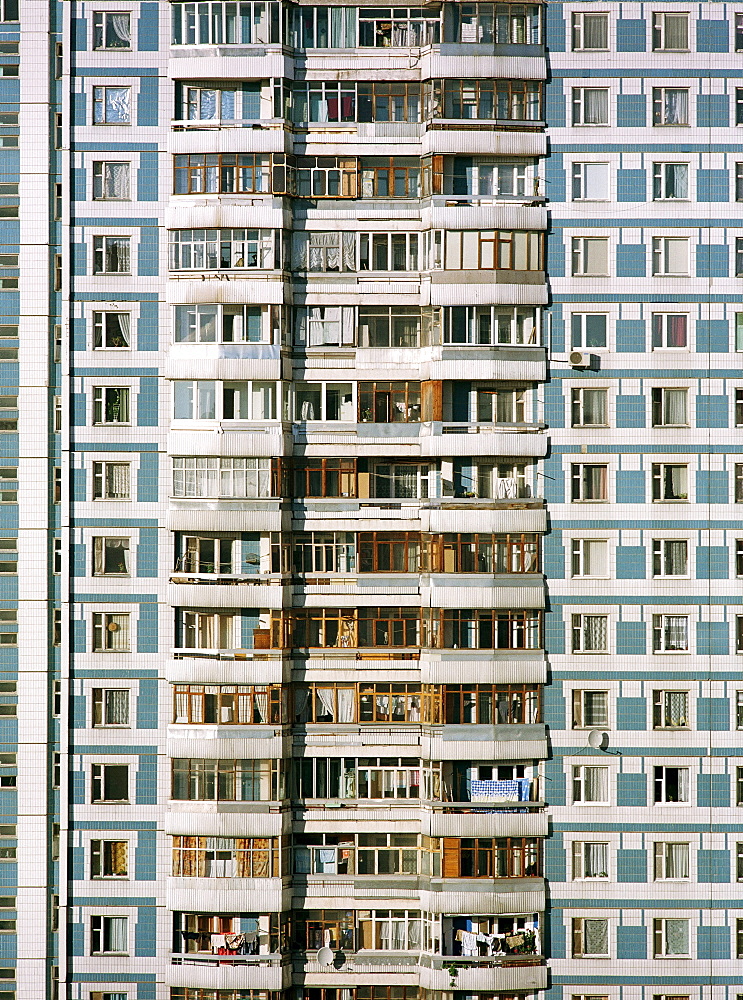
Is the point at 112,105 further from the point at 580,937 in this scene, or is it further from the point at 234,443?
the point at 580,937

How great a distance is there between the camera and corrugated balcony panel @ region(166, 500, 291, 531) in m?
23.1

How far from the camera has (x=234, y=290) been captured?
2328 cm

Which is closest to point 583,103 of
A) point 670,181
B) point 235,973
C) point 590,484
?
point 670,181

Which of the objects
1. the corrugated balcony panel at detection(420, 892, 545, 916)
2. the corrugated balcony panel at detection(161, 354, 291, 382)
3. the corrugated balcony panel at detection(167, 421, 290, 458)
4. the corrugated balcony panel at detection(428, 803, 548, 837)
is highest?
the corrugated balcony panel at detection(161, 354, 291, 382)

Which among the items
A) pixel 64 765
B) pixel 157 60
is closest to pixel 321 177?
pixel 157 60

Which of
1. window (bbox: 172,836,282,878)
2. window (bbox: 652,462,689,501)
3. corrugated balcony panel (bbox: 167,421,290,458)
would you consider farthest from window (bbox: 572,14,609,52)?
window (bbox: 172,836,282,878)

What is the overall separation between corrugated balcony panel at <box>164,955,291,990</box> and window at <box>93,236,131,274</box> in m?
18.6

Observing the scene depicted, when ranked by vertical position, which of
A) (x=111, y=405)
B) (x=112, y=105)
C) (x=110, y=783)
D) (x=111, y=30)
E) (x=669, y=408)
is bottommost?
(x=110, y=783)

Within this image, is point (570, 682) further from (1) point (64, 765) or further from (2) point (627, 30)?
(2) point (627, 30)

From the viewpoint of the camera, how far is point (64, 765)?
925 inches

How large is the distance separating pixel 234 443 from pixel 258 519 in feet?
6.98

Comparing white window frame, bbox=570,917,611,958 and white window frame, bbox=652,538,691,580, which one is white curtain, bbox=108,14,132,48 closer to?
white window frame, bbox=652,538,691,580

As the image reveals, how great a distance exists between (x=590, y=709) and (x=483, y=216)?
44.9 ft

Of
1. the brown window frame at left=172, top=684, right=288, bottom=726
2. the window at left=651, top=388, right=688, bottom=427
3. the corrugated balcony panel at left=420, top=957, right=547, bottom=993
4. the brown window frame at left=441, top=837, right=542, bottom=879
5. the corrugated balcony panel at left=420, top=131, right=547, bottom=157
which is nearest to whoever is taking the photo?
the corrugated balcony panel at left=420, top=957, right=547, bottom=993
